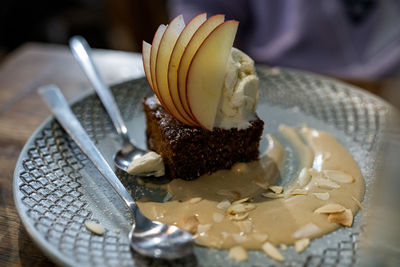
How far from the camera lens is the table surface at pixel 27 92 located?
1.10 meters

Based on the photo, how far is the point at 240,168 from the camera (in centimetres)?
135

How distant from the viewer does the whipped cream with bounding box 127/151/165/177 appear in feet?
4.16

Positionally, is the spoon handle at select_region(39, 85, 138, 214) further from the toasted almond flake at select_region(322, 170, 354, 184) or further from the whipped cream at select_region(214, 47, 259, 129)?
the toasted almond flake at select_region(322, 170, 354, 184)

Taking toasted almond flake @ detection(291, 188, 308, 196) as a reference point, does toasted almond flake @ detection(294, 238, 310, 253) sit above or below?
below

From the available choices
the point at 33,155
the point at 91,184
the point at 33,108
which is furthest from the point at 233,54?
the point at 33,108

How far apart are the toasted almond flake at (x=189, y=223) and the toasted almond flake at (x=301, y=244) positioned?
0.26 m

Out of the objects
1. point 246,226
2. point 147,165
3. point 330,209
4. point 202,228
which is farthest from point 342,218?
point 147,165

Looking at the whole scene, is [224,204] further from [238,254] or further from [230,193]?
[238,254]

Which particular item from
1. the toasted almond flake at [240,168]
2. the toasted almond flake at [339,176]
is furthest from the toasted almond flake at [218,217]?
the toasted almond flake at [339,176]

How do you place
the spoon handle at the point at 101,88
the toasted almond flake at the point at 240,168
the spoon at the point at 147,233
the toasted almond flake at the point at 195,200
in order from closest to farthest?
the spoon at the point at 147,233 < the toasted almond flake at the point at 195,200 < the toasted almond flake at the point at 240,168 < the spoon handle at the point at 101,88

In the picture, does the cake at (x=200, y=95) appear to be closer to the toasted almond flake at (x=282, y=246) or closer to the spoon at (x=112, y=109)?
the spoon at (x=112, y=109)

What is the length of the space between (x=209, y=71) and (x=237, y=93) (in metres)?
0.12

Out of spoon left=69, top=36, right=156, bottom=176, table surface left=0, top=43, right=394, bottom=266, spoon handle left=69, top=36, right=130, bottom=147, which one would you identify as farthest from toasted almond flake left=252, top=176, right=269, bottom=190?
table surface left=0, top=43, right=394, bottom=266

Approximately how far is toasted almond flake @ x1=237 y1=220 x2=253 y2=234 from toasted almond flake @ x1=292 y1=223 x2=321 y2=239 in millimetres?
114
